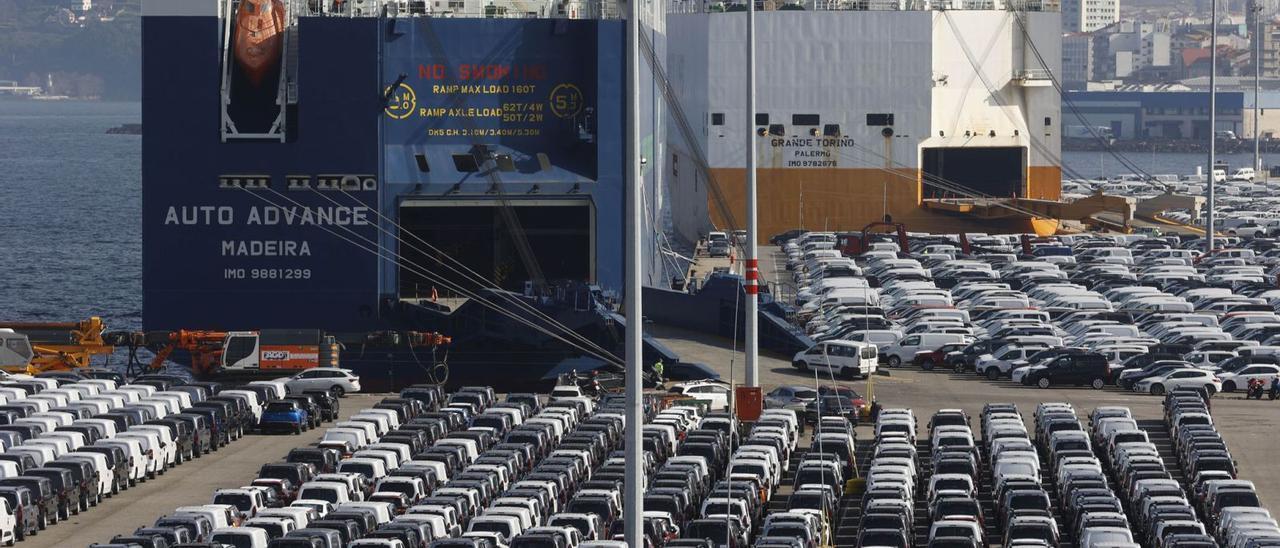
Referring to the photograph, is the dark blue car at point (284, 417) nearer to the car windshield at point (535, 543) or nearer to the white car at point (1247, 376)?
the car windshield at point (535, 543)

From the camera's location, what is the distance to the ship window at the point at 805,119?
91000 mm

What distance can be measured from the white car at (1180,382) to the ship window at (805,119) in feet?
132

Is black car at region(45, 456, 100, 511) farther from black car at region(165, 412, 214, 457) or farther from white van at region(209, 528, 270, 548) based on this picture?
white van at region(209, 528, 270, 548)

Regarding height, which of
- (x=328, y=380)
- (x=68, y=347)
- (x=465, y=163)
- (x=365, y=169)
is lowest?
(x=328, y=380)

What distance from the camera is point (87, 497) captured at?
35.7 metres

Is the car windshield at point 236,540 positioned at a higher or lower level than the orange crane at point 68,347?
lower

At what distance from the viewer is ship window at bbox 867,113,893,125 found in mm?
90438

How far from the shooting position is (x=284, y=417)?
4438cm

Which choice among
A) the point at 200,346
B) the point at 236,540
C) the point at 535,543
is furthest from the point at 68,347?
the point at 535,543

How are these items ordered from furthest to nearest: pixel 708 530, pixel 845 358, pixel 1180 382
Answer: pixel 845 358 < pixel 1180 382 < pixel 708 530

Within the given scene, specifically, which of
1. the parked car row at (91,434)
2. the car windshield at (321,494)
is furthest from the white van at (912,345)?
the car windshield at (321,494)

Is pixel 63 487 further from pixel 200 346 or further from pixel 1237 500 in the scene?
pixel 1237 500

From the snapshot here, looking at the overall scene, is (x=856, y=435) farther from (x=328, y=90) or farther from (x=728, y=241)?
(x=728, y=241)

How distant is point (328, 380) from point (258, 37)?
812cm
